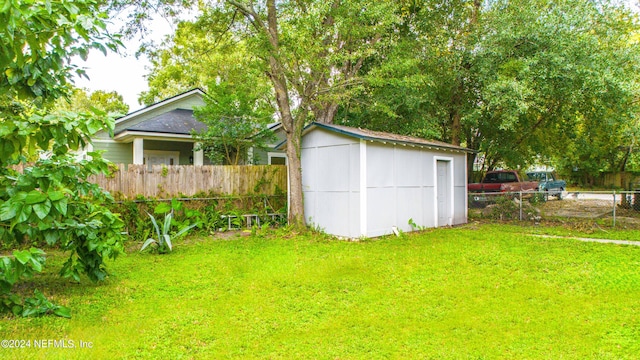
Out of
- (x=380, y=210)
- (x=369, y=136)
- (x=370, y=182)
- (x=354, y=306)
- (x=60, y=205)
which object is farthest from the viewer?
(x=380, y=210)

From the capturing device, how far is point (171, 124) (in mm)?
12977

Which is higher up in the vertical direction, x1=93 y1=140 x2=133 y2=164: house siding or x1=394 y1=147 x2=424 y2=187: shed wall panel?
x1=93 y1=140 x2=133 y2=164: house siding

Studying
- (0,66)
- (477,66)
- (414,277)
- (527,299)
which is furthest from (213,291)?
(477,66)

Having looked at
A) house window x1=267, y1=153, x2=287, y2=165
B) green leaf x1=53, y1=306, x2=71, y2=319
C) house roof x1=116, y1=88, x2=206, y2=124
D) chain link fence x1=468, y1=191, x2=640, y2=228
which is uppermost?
house roof x1=116, y1=88, x2=206, y2=124

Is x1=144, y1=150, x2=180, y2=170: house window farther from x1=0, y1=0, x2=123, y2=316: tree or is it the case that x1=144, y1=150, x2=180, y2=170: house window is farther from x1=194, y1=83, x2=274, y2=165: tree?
x1=0, y1=0, x2=123, y2=316: tree

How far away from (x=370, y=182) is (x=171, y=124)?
829 centimetres

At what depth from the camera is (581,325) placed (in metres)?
3.67

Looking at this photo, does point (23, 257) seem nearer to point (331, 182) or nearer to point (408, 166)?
point (331, 182)

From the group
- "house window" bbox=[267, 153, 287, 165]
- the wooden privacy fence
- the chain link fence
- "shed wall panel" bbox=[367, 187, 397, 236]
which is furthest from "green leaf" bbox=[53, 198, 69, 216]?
"house window" bbox=[267, 153, 287, 165]

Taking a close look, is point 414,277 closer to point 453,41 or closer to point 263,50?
point 263,50

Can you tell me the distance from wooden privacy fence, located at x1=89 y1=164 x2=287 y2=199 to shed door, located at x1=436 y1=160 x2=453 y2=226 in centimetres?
448

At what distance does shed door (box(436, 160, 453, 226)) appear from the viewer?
10414 mm

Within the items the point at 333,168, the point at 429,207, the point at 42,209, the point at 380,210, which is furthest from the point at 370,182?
the point at 42,209

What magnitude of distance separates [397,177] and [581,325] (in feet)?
18.2
